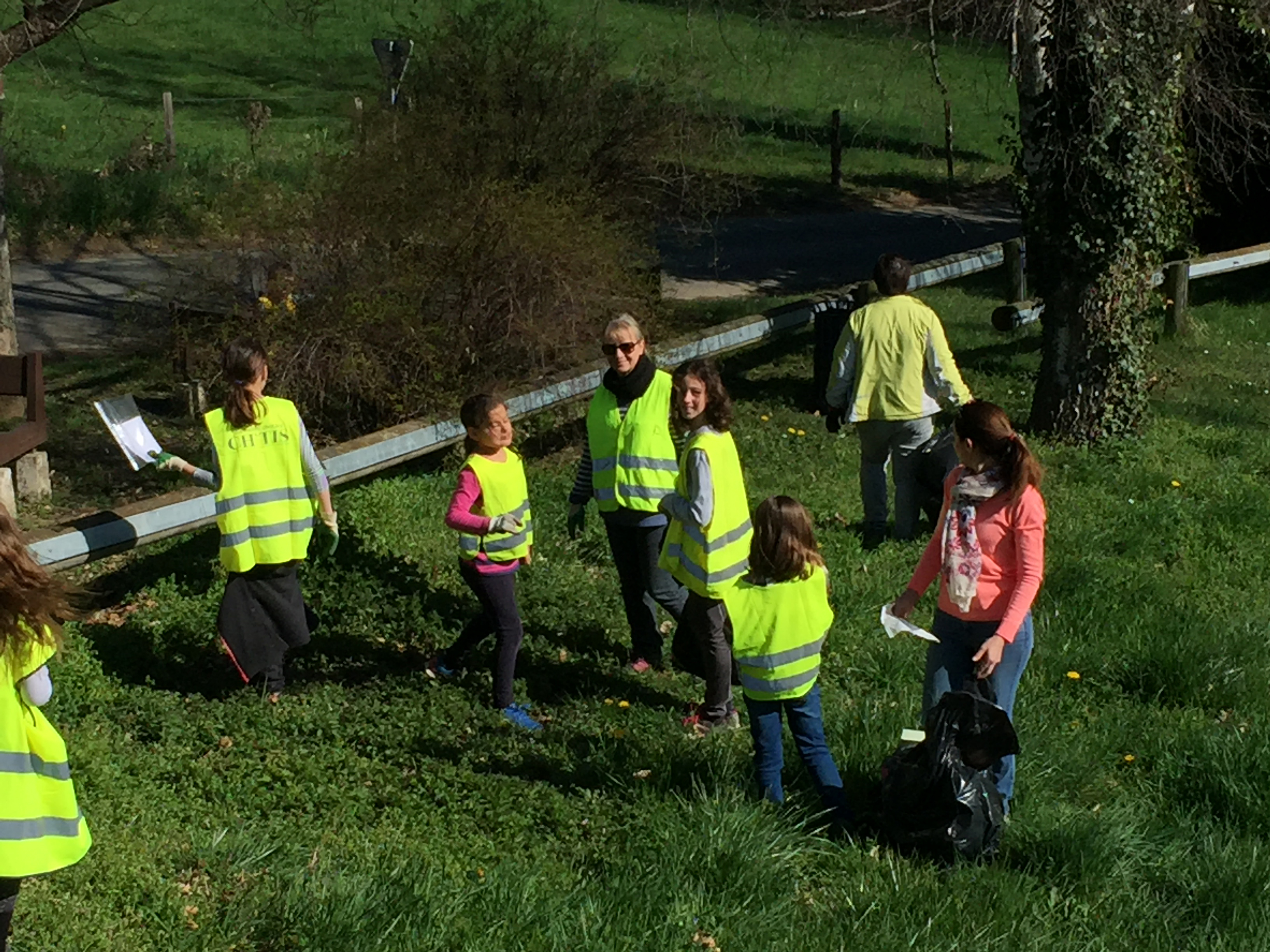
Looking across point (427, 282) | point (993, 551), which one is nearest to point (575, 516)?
point (993, 551)

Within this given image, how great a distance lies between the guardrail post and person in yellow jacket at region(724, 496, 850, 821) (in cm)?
1020

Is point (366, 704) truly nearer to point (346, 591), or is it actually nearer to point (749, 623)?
point (346, 591)

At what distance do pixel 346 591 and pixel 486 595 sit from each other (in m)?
1.46

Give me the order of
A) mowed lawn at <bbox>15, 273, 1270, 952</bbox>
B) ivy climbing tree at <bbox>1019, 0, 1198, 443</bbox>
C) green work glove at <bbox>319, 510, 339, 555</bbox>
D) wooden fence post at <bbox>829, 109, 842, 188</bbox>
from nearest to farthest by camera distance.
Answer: mowed lawn at <bbox>15, 273, 1270, 952</bbox> < green work glove at <bbox>319, 510, 339, 555</bbox> < ivy climbing tree at <bbox>1019, 0, 1198, 443</bbox> < wooden fence post at <bbox>829, 109, 842, 188</bbox>

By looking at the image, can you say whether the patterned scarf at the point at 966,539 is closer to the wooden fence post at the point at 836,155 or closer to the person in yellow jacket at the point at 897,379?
the person in yellow jacket at the point at 897,379

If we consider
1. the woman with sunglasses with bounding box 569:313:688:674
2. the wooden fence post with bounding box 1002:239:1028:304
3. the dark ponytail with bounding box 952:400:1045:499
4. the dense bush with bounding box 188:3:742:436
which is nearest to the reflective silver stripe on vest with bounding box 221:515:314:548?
the woman with sunglasses with bounding box 569:313:688:674

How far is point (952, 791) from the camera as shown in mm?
4754

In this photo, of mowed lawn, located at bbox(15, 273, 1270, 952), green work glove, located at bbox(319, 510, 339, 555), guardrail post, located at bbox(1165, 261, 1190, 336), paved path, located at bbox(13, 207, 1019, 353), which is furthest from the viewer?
guardrail post, located at bbox(1165, 261, 1190, 336)

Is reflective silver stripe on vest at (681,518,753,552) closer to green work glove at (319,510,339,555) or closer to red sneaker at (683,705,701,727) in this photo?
red sneaker at (683,705,701,727)

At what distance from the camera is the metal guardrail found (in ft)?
20.5

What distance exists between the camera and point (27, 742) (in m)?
3.69

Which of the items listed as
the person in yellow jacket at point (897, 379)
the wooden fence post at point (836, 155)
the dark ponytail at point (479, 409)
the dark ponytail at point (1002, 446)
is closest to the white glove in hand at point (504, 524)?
the dark ponytail at point (479, 409)

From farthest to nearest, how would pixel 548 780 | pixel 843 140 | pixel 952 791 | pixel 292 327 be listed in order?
pixel 843 140 < pixel 292 327 < pixel 548 780 < pixel 952 791

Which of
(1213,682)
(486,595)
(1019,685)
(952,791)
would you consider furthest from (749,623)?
(1213,682)
